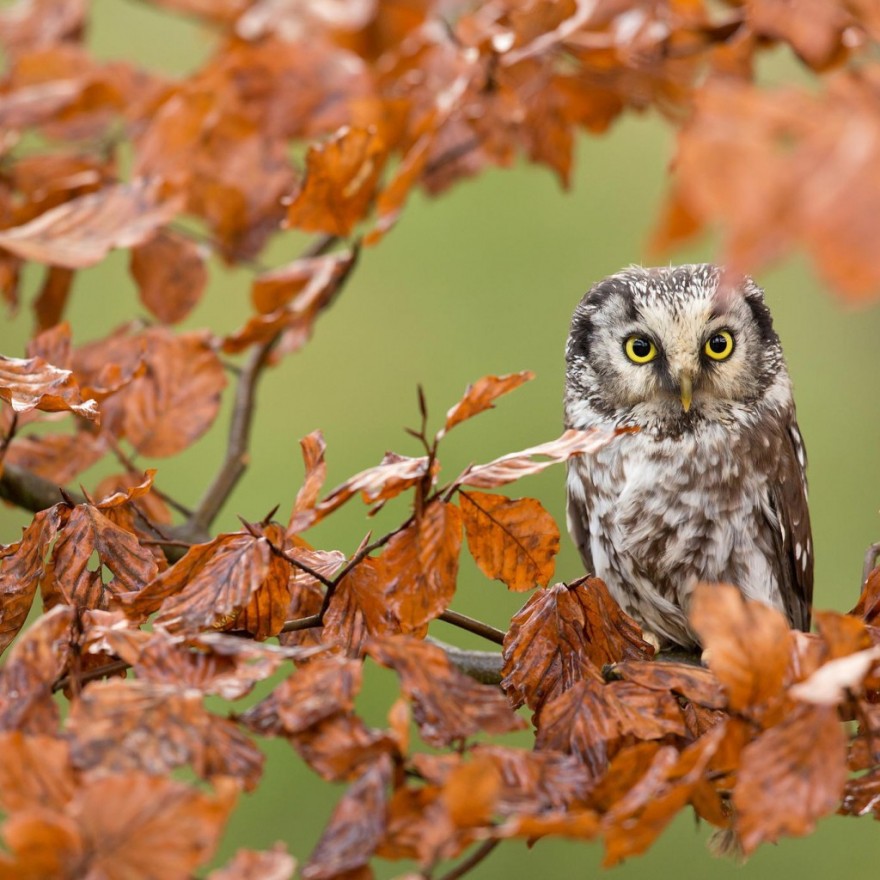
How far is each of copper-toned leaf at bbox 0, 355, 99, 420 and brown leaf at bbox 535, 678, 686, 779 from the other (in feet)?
1.56

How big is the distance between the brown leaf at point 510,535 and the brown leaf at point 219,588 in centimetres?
17

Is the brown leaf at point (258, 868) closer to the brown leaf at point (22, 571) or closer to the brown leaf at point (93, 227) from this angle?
the brown leaf at point (22, 571)

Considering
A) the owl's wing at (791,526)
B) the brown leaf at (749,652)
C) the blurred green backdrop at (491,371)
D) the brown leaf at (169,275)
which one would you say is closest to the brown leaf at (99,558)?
the brown leaf at (749,652)

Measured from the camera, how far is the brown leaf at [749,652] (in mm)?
837

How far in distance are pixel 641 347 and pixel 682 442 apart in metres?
0.16

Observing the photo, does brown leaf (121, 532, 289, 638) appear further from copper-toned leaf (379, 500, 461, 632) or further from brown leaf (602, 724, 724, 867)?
brown leaf (602, 724, 724, 867)

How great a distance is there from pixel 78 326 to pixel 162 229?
2951 millimetres

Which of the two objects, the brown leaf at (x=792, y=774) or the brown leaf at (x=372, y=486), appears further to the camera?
the brown leaf at (x=372, y=486)

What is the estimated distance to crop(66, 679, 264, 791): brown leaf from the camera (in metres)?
0.80

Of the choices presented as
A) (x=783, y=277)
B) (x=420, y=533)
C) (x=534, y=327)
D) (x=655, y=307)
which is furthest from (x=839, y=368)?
(x=420, y=533)

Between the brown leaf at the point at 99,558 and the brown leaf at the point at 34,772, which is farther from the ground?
the brown leaf at the point at 34,772

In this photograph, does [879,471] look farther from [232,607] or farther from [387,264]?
[232,607]

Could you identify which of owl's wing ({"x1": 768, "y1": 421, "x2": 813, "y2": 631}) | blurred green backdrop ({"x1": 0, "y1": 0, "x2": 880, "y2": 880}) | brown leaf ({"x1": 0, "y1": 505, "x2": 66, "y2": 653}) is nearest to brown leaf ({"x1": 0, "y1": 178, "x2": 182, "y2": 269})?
brown leaf ({"x1": 0, "y1": 505, "x2": 66, "y2": 653})

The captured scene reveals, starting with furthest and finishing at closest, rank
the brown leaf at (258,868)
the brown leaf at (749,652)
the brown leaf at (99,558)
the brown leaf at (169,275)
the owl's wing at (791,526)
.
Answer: the owl's wing at (791,526), the brown leaf at (169,275), the brown leaf at (99,558), the brown leaf at (749,652), the brown leaf at (258,868)
